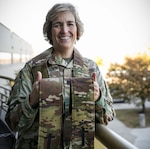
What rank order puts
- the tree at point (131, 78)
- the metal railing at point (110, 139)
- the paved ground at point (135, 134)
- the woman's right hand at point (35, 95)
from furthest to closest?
1. the tree at point (131, 78)
2. the paved ground at point (135, 134)
3. the woman's right hand at point (35, 95)
4. the metal railing at point (110, 139)

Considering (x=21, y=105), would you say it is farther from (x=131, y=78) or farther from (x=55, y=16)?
(x=131, y=78)

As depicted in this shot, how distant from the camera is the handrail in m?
0.39

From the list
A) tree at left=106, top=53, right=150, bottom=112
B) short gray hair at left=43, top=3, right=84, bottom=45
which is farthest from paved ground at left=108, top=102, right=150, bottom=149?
short gray hair at left=43, top=3, right=84, bottom=45

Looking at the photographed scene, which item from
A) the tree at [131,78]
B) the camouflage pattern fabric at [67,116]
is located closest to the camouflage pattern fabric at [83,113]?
the camouflage pattern fabric at [67,116]

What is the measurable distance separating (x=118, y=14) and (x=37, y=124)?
19.7 feet

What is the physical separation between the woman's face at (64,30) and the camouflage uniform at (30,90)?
3 cm

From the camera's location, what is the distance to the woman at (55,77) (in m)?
0.53

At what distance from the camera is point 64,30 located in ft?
1.96

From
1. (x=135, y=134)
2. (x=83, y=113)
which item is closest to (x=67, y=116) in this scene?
(x=83, y=113)

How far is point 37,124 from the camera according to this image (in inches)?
21.9

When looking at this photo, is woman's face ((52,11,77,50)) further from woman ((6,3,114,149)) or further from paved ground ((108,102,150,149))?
paved ground ((108,102,150,149))

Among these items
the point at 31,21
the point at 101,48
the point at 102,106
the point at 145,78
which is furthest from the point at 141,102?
the point at 102,106

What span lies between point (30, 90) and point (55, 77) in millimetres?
63

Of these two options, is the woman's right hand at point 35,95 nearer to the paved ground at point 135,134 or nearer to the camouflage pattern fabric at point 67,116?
the camouflage pattern fabric at point 67,116
